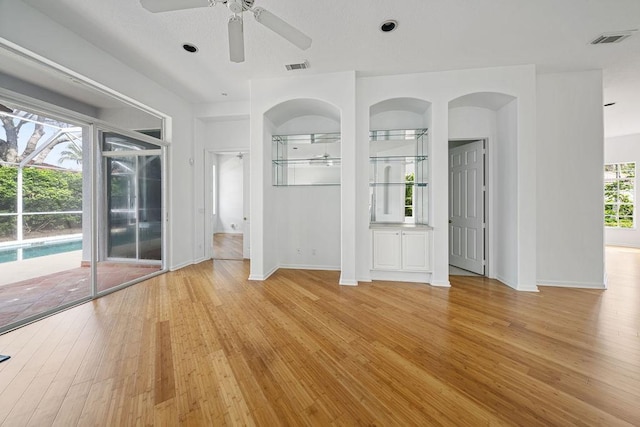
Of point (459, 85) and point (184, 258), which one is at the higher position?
point (459, 85)

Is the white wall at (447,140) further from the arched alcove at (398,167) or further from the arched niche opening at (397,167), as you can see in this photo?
the arched niche opening at (397,167)

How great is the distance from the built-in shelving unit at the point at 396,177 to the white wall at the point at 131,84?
370cm

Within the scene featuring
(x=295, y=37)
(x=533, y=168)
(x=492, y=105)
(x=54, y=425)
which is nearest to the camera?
(x=54, y=425)

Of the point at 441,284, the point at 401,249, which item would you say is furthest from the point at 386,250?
the point at 441,284

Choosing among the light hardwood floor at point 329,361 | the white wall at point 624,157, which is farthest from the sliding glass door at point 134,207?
the white wall at point 624,157

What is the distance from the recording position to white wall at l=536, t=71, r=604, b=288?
149 inches

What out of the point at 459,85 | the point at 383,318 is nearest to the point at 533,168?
the point at 459,85

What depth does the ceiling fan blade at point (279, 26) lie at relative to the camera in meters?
2.03

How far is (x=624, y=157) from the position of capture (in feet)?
24.2

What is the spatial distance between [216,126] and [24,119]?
3.10 m

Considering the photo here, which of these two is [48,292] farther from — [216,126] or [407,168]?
[407,168]

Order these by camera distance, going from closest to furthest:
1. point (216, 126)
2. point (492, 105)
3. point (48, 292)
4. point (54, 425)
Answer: point (54, 425) → point (48, 292) → point (492, 105) → point (216, 126)

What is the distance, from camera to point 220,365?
197 cm

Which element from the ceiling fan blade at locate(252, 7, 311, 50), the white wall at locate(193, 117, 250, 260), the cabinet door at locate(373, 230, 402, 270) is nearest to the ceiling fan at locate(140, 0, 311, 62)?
the ceiling fan blade at locate(252, 7, 311, 50)
